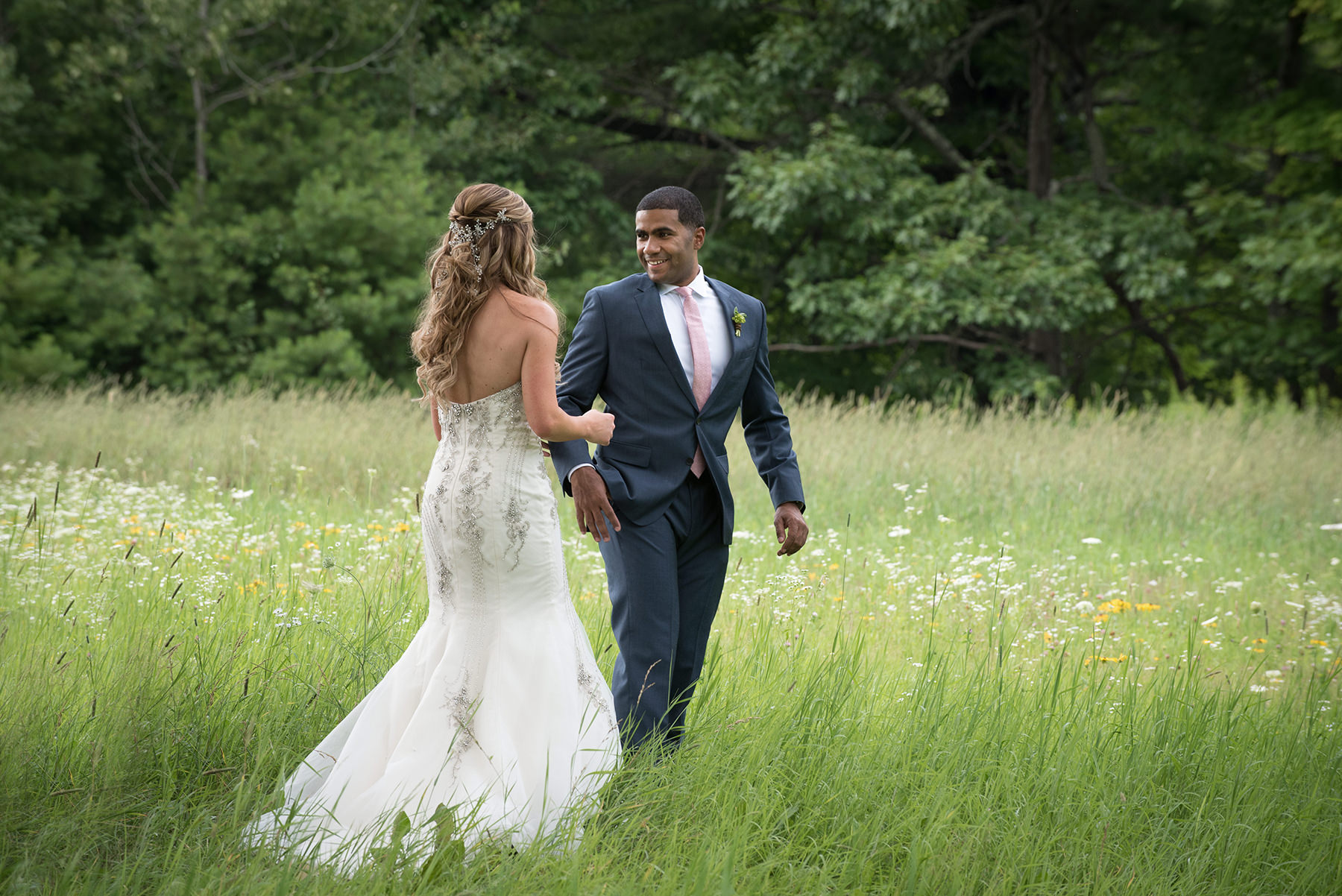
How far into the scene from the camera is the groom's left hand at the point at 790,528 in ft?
12.2

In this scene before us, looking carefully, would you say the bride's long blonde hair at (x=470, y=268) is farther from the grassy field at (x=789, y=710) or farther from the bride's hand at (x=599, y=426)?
the grassy field at (x=789, y=710)

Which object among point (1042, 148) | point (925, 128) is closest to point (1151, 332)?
point (1042, 148)

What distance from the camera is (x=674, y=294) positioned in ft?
12.1

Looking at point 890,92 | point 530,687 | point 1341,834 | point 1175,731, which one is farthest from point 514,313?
point 890,92

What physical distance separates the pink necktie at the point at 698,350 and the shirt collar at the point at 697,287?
3cm

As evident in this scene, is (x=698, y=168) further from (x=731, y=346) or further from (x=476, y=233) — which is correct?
(x=476, y=233)

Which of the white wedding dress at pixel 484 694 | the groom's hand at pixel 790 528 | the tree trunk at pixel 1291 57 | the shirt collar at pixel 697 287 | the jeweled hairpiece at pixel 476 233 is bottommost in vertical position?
the white wedding dress at pixel 484 694

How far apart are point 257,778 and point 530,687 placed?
90 centimetres

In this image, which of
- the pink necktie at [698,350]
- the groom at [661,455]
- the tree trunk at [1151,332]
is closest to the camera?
the groom at [661,455]

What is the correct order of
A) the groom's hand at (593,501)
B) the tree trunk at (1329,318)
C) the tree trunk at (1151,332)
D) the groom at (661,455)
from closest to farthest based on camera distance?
the groom's hand at (593,501) → the groom at (661,455) → the tree trunk at (1329,318) → the tree trunk at (1151,332)

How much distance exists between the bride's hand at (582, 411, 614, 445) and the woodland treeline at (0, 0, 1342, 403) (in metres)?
11.9

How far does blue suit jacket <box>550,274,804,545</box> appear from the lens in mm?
3463

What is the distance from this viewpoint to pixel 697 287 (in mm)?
3744

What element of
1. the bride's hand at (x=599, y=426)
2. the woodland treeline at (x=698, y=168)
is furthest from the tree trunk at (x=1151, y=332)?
the bride's hand at (x=599, y=426)
